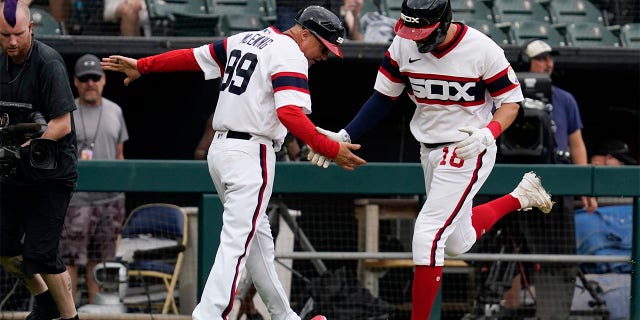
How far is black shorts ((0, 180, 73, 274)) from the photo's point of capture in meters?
6.02

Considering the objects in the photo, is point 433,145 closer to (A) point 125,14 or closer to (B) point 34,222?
(B) point 34,222

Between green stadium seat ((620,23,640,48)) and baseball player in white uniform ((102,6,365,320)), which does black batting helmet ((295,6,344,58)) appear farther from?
green stadium seat ((620,23,640,48))

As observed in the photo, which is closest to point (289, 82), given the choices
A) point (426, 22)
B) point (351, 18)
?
point (426, 22)

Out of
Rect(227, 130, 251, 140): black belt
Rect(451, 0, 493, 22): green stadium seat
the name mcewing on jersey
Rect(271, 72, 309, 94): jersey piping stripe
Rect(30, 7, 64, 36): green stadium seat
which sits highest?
Rect(451, 0, 493, 22): green stadium seat

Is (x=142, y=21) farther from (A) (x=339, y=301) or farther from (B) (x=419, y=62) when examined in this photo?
(B) (x=419, y=62)

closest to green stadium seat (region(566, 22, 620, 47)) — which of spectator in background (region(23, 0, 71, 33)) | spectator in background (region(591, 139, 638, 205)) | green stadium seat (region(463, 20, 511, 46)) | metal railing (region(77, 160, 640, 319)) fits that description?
green stadium seat (region(463, 20, 511, 46))

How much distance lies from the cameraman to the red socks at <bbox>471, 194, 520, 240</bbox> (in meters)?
2.05

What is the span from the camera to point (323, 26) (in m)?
5.62

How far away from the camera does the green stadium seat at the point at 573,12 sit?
37.5 ft

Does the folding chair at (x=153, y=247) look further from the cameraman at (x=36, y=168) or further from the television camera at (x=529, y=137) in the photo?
the television camera at (x=529, y=137)

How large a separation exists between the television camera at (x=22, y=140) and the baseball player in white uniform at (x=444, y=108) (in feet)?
4.42

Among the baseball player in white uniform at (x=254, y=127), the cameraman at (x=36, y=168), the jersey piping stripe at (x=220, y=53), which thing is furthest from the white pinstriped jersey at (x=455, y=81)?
the cameraman at (x=36, y=168)

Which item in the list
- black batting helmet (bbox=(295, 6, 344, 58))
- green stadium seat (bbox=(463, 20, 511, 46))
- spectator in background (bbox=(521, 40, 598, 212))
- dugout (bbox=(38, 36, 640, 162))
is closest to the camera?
black batting helmet (bbox=(295, 6, 344, 58))

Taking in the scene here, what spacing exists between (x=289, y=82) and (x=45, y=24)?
4803mm
